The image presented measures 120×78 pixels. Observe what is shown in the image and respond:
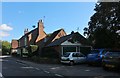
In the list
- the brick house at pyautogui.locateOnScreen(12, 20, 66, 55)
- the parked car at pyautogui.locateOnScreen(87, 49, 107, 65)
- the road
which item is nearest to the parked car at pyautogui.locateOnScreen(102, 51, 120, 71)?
the road

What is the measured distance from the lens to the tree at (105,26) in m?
25.4

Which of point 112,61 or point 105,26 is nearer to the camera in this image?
point 112,61

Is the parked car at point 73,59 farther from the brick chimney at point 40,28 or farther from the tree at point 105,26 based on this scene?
the brick chimney at point 40,28

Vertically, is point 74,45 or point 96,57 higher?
point 74,45

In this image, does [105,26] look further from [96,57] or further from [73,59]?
[96,57]

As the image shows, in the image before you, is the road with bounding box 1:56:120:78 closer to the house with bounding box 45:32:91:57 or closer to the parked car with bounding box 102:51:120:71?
the parked car with bounding box 102:51:120:71

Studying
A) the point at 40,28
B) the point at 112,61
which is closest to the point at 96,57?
the point at 112,61

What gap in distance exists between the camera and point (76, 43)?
120ft

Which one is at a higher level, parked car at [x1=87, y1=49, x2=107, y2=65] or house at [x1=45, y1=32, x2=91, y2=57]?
house at [x1=45, y1=32, x2=91, y2=57]

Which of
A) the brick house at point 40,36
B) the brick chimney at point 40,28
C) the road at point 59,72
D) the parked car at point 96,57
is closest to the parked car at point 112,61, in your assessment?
the road at point 59,72

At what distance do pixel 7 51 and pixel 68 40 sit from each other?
196 feet

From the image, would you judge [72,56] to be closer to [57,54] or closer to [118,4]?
[118,4]

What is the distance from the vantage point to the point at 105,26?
2698 centimetres

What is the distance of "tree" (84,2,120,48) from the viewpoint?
25406mm
